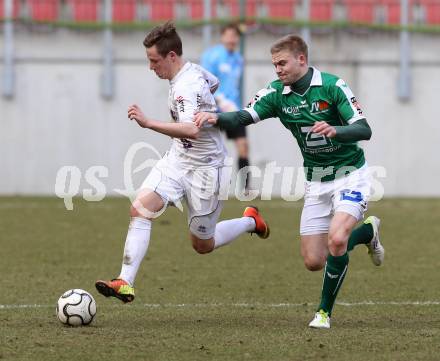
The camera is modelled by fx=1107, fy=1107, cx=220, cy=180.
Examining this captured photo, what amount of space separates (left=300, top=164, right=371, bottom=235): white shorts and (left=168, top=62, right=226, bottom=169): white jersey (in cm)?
73

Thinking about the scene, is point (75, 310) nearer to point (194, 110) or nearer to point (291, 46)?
point (194, 110)

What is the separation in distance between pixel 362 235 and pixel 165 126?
175cm

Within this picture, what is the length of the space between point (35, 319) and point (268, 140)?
13191 millimetres

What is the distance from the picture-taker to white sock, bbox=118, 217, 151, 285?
693 centimetres

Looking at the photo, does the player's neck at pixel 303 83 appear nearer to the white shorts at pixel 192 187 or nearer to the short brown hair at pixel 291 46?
the short brown hair at pixel 291 46

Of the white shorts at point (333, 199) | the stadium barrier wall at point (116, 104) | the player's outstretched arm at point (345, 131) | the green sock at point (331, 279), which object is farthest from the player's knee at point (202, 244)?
the stadium barrier wall at point (116, 104)

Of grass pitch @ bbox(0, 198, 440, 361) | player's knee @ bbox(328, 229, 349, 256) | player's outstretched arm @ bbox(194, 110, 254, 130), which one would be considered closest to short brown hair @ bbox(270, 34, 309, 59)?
player's outstretched arm @ bbox(194, 110, 254, 130)

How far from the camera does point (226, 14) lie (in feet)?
68.2

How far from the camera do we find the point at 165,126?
22.4 ft

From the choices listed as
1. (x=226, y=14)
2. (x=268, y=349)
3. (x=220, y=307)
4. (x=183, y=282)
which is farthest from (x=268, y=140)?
(x=268, y=349)

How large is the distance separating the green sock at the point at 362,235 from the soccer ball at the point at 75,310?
6.42 ft

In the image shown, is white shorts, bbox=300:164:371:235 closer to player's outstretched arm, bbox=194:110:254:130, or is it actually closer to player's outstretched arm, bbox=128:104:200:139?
player's outstretched arm, bbox=194:110:254:130

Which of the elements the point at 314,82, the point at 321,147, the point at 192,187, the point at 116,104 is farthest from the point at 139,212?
the point at 116,104

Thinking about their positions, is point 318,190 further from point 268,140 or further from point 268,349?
point 268,140
